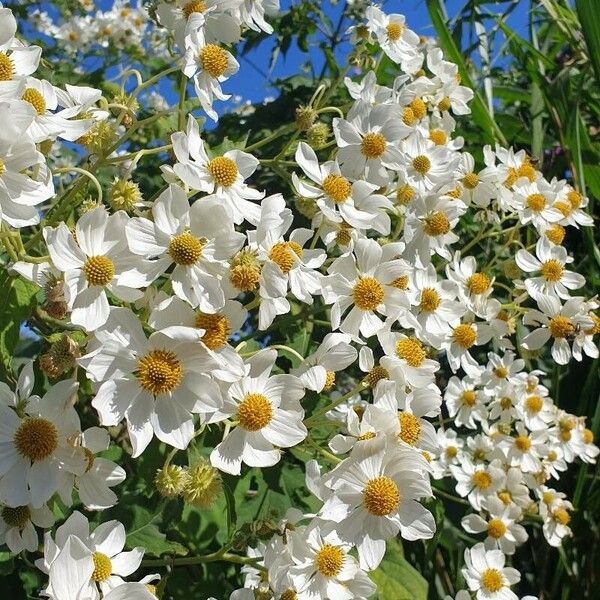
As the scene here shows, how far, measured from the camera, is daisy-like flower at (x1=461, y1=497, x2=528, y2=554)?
7.98 ft

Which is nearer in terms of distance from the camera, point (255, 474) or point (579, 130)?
point (255, 474)

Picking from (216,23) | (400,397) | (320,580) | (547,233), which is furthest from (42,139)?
(547,233)

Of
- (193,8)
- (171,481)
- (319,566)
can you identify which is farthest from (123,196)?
(319,566)

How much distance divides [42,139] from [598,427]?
259 cm

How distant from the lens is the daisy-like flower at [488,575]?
223 cm

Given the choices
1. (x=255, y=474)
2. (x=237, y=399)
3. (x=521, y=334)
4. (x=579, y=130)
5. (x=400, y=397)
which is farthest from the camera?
(x=579, y=130)

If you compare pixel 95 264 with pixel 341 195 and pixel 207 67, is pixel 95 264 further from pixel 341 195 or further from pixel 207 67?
pixel 341 195

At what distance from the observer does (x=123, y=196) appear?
1.16m

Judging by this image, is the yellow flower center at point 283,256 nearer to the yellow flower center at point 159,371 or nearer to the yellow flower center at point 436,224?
the yellow flower center at point 159,371

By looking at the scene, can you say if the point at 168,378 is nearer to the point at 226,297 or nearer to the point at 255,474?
the point at 226,297

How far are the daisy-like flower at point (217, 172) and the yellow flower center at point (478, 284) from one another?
0.89 meters

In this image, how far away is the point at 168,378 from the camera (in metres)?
1.05

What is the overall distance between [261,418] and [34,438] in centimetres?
35

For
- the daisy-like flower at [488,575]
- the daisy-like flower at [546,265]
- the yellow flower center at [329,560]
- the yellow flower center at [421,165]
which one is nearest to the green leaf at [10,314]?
the yellow flower center at [329,560]
